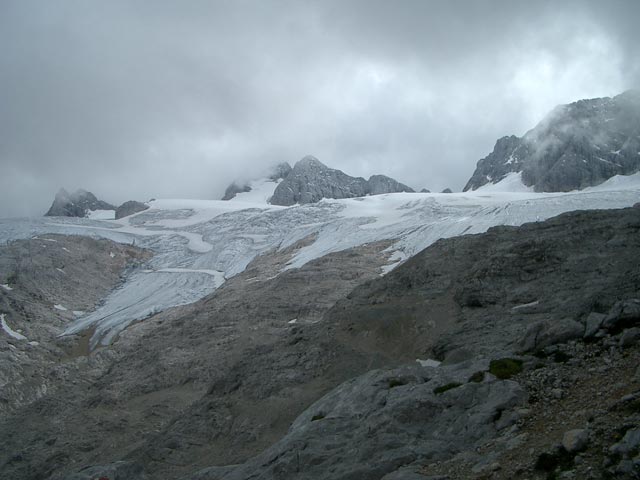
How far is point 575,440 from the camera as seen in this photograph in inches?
457

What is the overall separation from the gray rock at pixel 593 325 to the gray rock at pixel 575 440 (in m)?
6.84

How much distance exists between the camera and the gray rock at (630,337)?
15992mm

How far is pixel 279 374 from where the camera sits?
31.6 meters

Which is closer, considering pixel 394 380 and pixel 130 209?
pixel 394 380

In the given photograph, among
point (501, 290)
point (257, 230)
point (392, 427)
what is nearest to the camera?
point (392, 427)

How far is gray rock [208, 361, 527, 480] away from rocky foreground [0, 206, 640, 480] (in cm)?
6

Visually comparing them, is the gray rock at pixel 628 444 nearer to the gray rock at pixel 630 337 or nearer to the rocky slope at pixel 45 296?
the gray rock at pixel 630 337

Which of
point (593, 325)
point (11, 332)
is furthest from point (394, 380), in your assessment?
point (11, 332)

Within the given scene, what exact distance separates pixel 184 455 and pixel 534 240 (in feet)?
76.7

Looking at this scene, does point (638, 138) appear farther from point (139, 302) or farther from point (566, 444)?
point (566, 444)

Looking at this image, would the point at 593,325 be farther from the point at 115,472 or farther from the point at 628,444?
the point at 115,472

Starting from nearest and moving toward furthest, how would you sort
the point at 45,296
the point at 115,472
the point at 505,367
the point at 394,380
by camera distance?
the point at 505,367 → the point at 394,380 → the point at 115,472 → the point at 45,296

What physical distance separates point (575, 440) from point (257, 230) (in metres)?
106

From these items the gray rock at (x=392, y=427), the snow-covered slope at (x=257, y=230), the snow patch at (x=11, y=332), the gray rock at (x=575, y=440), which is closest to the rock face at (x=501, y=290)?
the gray rock at (x=392, y=427)
